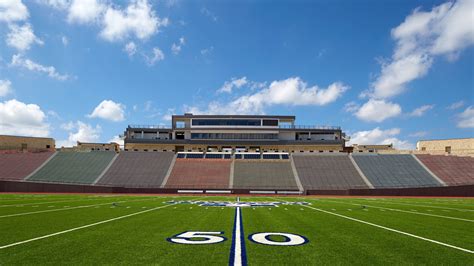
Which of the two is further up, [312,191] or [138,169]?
[138,169]

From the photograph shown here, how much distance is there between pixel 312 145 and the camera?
2507 inches

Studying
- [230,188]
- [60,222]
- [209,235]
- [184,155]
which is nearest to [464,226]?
[209,235]

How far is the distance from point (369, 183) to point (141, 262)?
4387 cm

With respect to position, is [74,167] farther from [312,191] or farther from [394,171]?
[394,171]

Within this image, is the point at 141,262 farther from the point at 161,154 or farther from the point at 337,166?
the point at 161,154

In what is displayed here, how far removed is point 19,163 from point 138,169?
18850mm

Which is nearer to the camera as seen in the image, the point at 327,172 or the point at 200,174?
the point at 327,172

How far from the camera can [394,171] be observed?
46438 mm

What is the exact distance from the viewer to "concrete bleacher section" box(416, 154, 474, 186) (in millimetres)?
42031

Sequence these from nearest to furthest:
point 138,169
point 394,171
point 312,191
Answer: point 312,191
point 394,171
point 138,169

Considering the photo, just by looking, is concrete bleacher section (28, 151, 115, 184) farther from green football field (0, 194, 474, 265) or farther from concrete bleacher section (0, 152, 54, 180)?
green football field (0, 194, 474, 265)

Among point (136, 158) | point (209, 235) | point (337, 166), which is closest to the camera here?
point (209, 235)

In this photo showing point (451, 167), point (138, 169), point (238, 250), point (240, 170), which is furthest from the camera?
point (240, 170)

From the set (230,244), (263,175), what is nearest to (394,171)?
(263,175)
